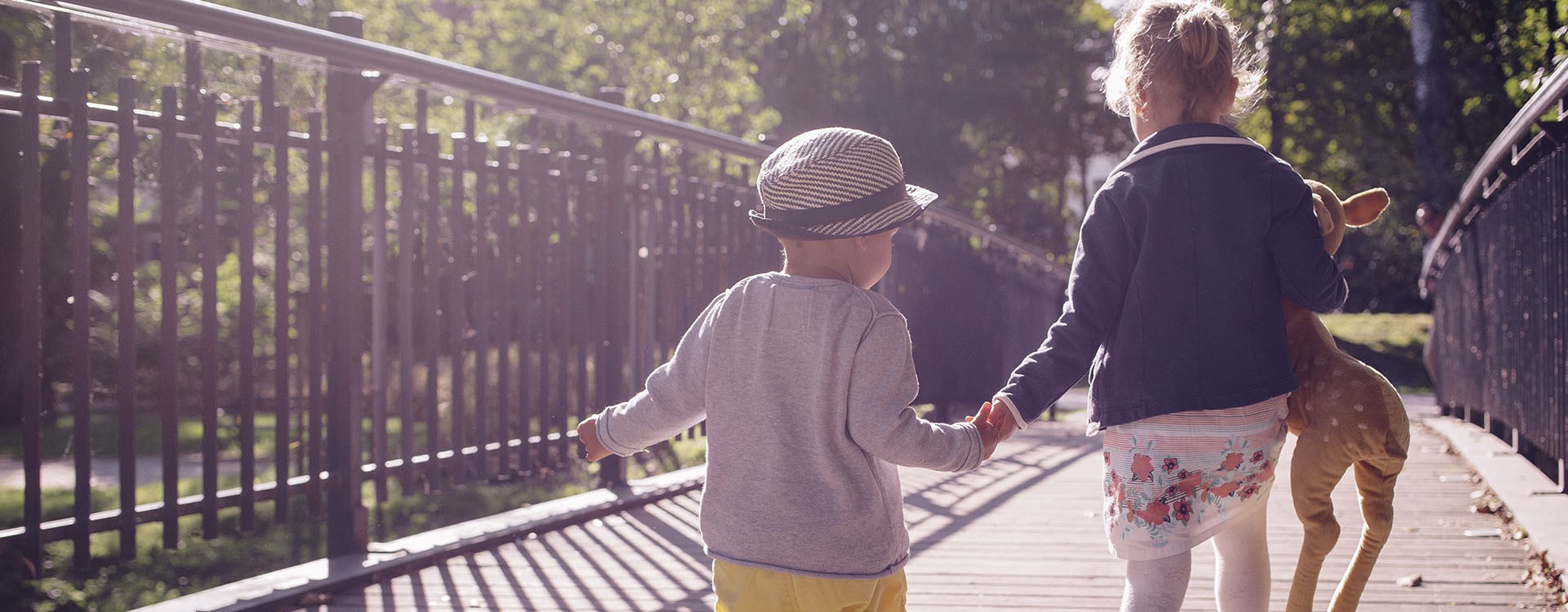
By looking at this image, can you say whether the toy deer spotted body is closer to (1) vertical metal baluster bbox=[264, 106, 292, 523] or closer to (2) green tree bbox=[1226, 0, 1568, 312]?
(1) vertical metal baluster bbox=[264, 106, 292, 523]

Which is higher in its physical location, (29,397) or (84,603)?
(29,397)

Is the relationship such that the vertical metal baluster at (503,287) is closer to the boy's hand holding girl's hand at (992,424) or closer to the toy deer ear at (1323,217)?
the boy's hand holding girl's hand at (992,424)

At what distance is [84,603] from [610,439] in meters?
3.92

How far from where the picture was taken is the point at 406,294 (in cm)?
439

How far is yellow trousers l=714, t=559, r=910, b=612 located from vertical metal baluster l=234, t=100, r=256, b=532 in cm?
199

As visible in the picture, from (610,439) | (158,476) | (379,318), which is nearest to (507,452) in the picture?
(379,318)

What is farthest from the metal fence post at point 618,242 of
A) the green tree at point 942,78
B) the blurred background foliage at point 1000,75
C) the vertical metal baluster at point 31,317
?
the green tree at point 942,78

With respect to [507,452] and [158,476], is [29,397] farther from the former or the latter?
[158,476]

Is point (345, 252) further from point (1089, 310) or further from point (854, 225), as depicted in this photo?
point (1089, 310)

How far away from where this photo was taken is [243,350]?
370cm

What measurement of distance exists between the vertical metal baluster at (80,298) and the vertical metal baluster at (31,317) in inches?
3.0

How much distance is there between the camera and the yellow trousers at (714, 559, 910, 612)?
216 centimetres

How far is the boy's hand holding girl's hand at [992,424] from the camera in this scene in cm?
232

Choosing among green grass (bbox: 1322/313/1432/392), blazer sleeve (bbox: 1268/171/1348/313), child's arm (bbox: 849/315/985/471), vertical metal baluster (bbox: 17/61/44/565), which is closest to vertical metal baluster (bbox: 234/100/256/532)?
vertical metal baluster (bbox: 17/61/44/565)
